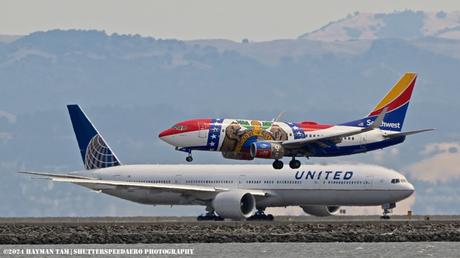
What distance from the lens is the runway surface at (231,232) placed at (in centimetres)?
11606

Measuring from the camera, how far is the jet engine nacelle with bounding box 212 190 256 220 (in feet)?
428

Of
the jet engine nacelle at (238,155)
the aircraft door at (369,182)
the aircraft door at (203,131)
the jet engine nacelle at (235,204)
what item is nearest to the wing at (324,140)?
the jet engine nacelle at (238,155)

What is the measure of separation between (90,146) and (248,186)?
69.7 ft

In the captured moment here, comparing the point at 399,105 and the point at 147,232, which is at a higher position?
the point at 399,105

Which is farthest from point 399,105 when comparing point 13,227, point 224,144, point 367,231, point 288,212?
point 288,212

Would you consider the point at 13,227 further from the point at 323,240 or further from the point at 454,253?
the point at 454,253

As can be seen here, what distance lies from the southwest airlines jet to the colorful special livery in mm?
13852

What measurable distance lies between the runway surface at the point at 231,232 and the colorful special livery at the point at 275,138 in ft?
21.3

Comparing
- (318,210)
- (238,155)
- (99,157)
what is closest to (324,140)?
(238,155)

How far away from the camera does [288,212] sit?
161375 millimetres

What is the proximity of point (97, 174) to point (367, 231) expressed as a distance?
3287 cm

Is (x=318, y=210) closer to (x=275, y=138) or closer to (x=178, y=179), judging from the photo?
(x=178, y=179)

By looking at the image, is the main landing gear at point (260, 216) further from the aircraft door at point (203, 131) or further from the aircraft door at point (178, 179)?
the aircraft door at point (203, 131)

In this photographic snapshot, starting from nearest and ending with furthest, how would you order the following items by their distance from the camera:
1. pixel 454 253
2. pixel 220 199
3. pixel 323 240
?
pixel 454 253, pixel 323 240, pixel 220 199
